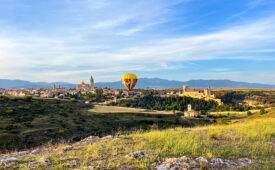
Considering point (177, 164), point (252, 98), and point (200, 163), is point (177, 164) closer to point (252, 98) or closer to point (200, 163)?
point (200, 163)

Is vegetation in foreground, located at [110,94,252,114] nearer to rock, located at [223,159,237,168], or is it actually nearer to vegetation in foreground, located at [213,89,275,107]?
vegetation in foreground, located at [213,89,275,107]

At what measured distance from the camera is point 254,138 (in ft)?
31.0

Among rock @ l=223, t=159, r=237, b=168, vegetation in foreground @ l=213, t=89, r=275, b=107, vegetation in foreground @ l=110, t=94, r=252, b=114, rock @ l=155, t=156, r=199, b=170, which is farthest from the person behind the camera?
vegetation in foreground @ l=213, t=89, r=275, b=107

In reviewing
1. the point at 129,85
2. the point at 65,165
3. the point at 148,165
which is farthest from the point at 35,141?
the point at 129,85

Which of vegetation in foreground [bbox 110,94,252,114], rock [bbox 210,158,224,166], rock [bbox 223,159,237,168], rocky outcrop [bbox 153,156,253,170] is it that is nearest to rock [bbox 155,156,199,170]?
rocky outcrop [bbox 153,156,253,170]

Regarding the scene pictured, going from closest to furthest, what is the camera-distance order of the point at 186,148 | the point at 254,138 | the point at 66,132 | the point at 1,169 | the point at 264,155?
the point at 1,169, the point at 264,155, the point at 186,148, the point at 254,138, the point at 66,132

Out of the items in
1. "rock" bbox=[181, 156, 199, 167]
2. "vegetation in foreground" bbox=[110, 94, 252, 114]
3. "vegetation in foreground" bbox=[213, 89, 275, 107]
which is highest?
"rock" bbox=[181, 156, 199, 167]

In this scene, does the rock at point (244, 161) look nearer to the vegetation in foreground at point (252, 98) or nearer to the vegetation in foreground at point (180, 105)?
the vegetation in foreground at point (180, 105)

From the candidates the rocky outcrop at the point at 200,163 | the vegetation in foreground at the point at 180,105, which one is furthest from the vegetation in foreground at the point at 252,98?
the rocky outcrop at the point at 200,163

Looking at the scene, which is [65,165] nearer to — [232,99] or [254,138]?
[254,138]

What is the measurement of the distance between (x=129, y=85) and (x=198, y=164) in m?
95.8

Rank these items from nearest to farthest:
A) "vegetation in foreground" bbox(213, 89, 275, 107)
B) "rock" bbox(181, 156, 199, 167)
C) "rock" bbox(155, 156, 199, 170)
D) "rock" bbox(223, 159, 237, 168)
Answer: "rock" bbox(155, 156, 199, 170)
"rock" bbox(181, 156, 199, 167)
"rock" bbox(223, 159, 237, 168)
"vegetation in foreground" bbox(213, 89, 275, 107)

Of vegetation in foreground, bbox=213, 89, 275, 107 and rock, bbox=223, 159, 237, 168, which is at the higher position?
rock, bbox=223, 159, 237, 168

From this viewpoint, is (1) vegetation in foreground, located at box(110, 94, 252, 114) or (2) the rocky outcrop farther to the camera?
(1) vegetation in foreground, located at box(110, 94, 252, 114)
